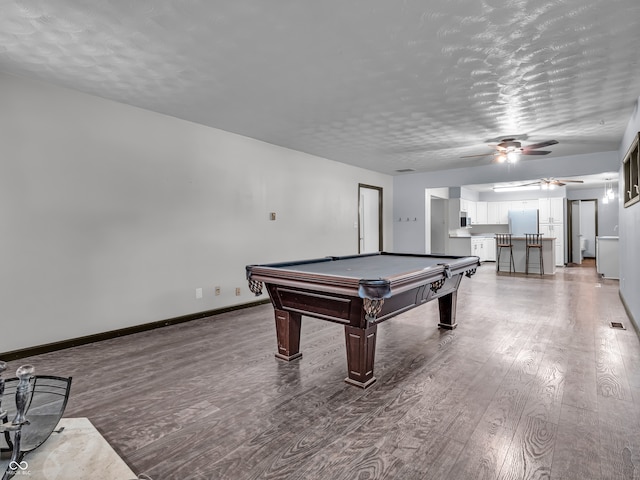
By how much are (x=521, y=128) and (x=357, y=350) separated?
3.76 metres

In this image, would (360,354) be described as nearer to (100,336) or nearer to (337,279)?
(337,279)

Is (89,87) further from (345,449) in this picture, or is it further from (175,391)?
(345,449)

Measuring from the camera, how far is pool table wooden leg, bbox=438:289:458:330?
3.76 meters

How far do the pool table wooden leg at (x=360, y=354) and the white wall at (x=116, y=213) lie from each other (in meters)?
2.49

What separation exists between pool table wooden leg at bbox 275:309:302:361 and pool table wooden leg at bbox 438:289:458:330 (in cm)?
171

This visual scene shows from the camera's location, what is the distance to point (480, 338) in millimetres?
3492

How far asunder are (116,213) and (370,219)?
5.32 meters

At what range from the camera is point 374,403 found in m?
2.22

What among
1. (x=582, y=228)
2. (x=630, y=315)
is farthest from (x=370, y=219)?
(x=582, y=228)

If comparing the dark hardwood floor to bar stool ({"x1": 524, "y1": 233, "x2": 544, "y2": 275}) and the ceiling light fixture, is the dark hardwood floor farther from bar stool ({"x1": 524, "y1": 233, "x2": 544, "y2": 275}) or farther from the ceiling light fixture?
the ceiling light fixture

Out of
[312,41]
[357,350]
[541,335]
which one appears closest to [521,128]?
[541,335]

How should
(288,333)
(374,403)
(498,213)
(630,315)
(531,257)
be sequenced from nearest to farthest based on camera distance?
(374,403) < (288,333) < (630,315) < (531,257) < (498,213)

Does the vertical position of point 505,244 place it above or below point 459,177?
below

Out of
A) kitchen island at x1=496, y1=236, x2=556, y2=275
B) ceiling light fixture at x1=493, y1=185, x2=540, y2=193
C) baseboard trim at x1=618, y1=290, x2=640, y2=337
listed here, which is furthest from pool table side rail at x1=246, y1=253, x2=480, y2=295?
ceiling light fixture at x1=493, y1=185, x2=540, y2=193
